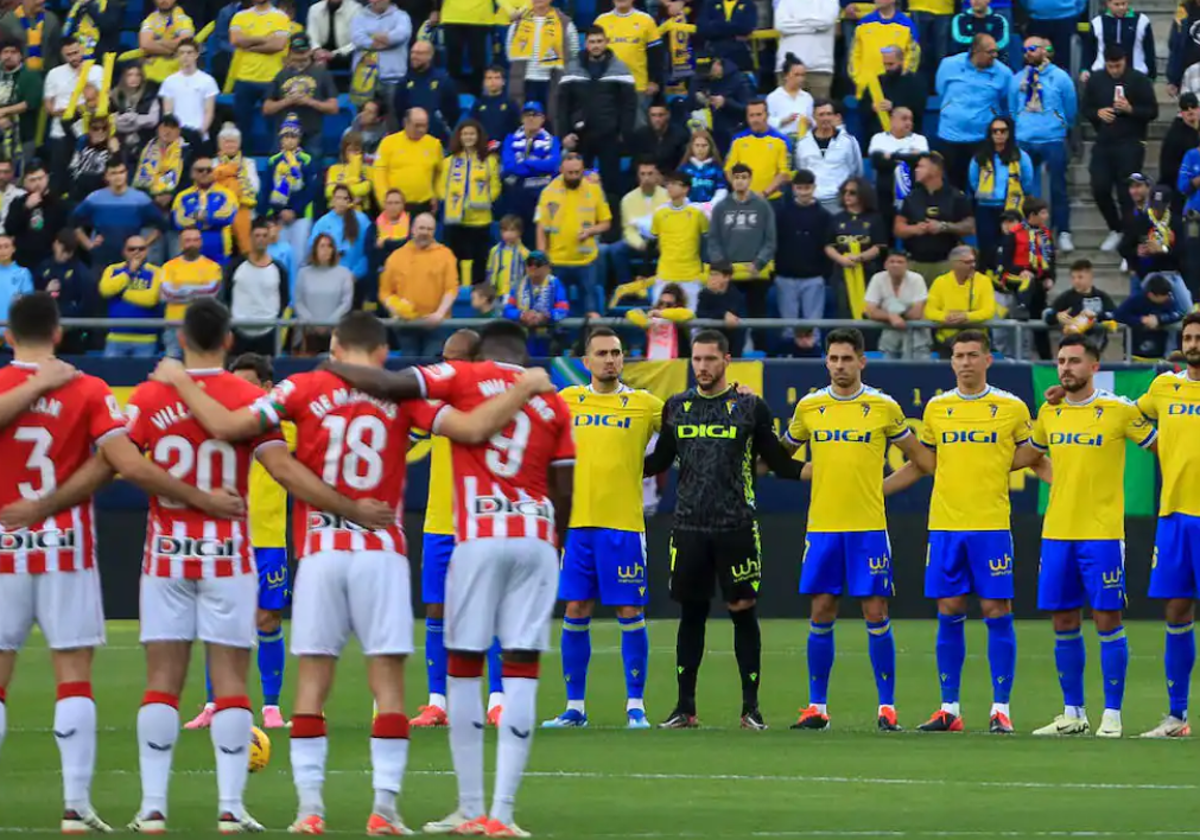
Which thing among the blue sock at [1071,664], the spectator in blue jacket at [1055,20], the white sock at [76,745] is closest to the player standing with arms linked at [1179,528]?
the blue sock at [1071,664]

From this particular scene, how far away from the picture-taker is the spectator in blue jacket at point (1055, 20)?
26625 mm

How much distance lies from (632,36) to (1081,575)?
12.2 metres

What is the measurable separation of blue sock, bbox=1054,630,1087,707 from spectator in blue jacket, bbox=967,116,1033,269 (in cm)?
961

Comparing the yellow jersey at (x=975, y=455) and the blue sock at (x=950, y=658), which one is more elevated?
the yellow jersey at (x=975, y=455)

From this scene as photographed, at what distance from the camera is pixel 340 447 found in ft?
34.3

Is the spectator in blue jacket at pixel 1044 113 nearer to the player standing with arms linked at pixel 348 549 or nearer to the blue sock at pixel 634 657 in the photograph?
the blue sock at pixel 634 657

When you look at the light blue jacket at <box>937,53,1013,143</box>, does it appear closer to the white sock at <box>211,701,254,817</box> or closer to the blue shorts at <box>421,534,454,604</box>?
the blue shorts at <box>421,534,454,604</box>

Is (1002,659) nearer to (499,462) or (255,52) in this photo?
(499,462)

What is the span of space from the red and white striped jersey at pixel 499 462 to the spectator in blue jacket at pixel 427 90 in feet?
50.1

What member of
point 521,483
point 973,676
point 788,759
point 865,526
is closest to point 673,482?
point 973,676

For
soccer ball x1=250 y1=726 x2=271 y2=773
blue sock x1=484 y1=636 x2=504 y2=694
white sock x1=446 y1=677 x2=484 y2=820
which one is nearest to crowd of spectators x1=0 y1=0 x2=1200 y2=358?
blue sock x1=484 y1=636 x2=504 y2=694

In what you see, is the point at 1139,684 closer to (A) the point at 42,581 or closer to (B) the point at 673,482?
(B) the point at 673,482

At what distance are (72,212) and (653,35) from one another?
6.88 meters

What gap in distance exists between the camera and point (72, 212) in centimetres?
2486
